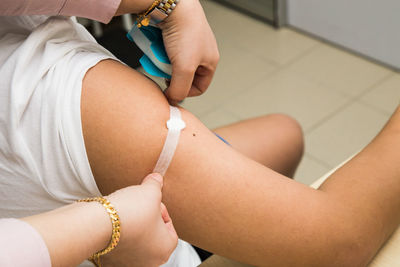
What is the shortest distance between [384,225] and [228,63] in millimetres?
1772

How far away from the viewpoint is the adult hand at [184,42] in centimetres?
88

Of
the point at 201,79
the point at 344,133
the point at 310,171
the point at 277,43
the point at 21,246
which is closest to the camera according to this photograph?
the point at 21,246

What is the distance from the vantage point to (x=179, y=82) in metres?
0.90

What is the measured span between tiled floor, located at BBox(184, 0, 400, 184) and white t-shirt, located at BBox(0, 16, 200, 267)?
1263 millimetres

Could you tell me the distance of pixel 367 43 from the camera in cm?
241

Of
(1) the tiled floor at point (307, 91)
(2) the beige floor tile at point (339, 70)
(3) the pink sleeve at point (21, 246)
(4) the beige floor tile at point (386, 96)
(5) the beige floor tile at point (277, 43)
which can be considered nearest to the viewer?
(3) the pink sleeve at point (21, 246)

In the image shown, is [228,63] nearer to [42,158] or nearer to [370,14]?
[370,14]

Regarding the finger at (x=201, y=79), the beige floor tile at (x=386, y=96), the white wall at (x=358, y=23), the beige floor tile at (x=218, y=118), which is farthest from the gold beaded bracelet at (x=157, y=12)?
the white wall at (x=358, y=23)

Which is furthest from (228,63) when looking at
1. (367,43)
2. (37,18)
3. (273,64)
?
(37,18)

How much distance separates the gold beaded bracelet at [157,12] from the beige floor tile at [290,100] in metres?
1.38

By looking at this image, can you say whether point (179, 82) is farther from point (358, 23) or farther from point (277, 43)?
point (277, 43)

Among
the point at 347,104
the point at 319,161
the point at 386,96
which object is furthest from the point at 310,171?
the point at 386,96

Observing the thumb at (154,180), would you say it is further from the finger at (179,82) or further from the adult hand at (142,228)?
the finger at (179,82)

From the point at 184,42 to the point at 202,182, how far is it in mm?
245
